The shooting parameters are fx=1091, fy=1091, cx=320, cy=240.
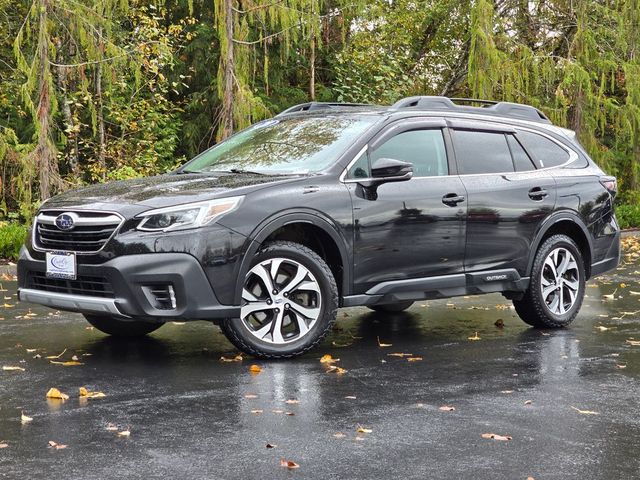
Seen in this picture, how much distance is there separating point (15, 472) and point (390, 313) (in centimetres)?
614

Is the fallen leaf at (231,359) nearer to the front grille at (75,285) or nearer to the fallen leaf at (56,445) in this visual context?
the front grille at (75,285)

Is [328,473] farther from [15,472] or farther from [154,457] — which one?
[15,472]

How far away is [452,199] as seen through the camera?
8.59 m

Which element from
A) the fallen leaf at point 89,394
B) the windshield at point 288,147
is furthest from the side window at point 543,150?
the fallen leaf at point 89,394

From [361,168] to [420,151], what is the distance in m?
0.73

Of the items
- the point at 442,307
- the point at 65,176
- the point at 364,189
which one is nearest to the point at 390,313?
the point at 442,307

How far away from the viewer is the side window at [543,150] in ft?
31.7

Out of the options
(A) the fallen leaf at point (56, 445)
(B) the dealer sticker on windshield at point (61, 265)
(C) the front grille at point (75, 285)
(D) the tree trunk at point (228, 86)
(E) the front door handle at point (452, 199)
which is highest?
(D) the tree trunk at point (228, 86)

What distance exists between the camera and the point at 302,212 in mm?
7707

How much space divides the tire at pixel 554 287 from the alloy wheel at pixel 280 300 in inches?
96.9

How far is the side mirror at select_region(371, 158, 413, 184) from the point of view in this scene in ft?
26.3

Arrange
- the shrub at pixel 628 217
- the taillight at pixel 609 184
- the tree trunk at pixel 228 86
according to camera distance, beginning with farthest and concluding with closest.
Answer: the shrub at pixel 628 217
the tree trunk at pixel 228 86
the taillight at pixel 609 184

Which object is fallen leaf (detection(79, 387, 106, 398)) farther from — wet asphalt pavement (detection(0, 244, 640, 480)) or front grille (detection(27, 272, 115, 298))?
front grille (detection(27, 272, 115, 298))

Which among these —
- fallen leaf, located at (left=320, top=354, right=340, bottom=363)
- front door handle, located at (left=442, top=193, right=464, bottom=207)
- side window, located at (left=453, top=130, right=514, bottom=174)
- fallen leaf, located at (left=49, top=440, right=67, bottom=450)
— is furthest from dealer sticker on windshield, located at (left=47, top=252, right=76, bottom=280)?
side window, located at (left=453, top=130, right=514, bottom=174)
